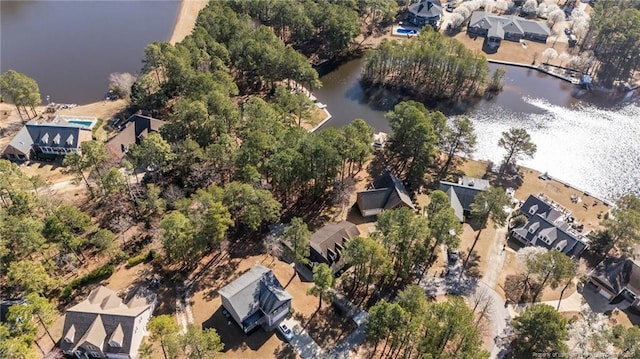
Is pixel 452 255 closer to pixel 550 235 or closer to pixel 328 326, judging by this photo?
pixel 550 235

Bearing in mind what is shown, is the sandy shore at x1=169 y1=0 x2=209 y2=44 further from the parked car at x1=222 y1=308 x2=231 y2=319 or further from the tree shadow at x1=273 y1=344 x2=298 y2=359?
the tree shadow at x1=273 y1=344 x2=298 y2=359

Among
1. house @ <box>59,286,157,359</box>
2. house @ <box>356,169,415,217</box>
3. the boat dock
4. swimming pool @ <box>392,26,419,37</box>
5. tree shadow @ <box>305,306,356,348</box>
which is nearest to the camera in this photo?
house @ <box>59,286,157,359</box>

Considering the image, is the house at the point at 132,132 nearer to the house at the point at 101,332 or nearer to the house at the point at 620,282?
the house at the point at 101,332

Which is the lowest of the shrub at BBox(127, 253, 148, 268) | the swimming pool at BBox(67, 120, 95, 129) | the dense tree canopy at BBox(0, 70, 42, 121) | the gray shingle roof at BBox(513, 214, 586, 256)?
the shrub at BBox(127, 253, 148, 268)

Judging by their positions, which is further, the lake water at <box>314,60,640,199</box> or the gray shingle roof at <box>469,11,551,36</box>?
the gray shingle roof at <box>469,11,551,36</box>

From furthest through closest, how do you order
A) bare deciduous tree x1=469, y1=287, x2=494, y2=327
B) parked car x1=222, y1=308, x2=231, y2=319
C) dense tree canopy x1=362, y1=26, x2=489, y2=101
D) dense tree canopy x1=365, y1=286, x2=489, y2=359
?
1. dense tree canopy x1=362, y1=26, x2=489, y2=101
2. bare deciduous tree x1=469, y1=287, x2=494, y2=327
3. parked car x1=222, y1=308, x2=231, y2=319
4. dense tree canopy x1=365, y1=286, x2=489, y2=359

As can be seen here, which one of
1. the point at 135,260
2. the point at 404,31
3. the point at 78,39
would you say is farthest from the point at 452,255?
the point at 78,39

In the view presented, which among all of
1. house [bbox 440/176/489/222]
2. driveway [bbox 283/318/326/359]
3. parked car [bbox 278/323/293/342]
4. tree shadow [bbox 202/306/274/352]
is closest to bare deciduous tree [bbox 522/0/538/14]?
house [bbox 440/176/489/222]

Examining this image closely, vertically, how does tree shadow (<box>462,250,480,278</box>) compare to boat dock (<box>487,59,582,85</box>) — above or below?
below
